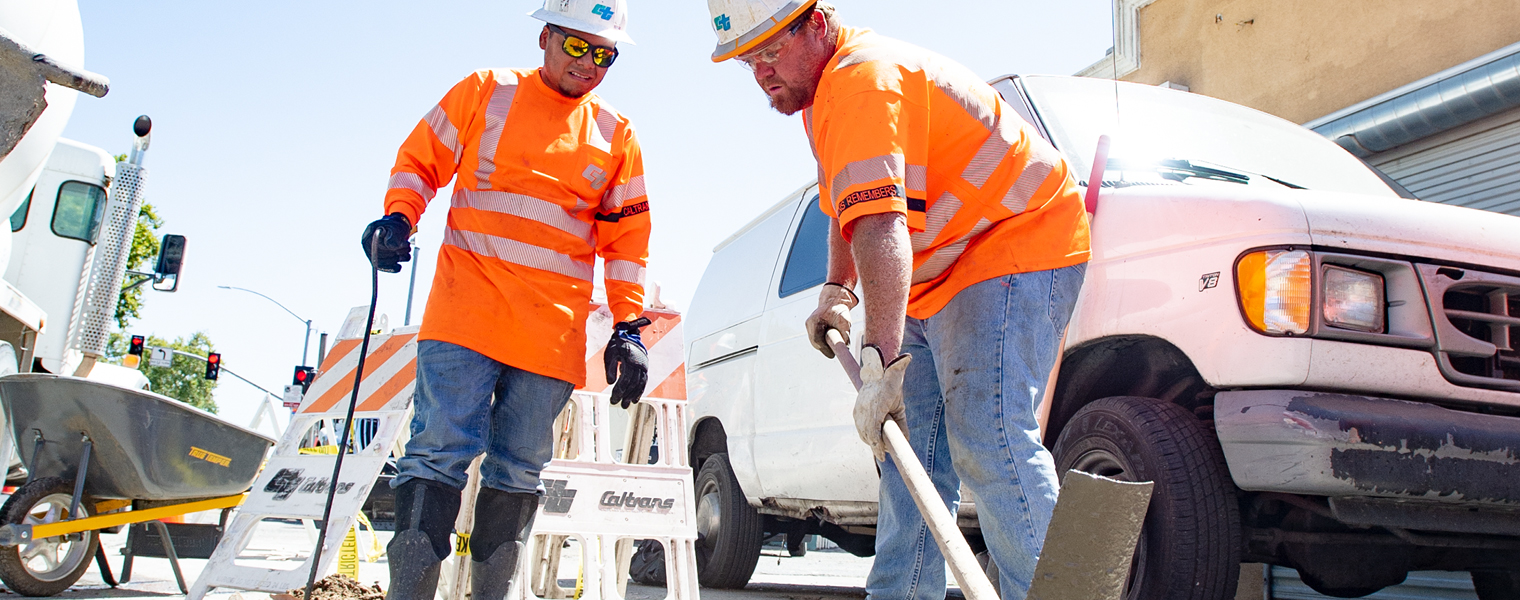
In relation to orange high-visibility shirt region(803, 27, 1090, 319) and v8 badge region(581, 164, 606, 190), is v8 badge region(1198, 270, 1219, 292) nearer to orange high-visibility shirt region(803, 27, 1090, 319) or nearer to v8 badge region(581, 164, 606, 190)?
orange high-visibility shirt region(803, 27, 1090, 319)

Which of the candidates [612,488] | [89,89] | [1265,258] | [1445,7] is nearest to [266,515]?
[612,488]

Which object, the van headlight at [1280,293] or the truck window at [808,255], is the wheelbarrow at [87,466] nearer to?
the truck window at [808,255]

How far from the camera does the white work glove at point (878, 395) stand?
2.03 m

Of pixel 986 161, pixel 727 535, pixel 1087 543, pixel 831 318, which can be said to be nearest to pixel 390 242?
pixel 831 318

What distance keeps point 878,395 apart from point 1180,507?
113cm

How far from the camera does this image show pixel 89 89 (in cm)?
148

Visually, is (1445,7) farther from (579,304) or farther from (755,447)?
(579,304)

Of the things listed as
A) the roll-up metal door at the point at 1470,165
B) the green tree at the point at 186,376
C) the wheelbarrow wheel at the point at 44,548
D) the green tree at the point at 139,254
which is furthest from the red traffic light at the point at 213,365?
the green tree at the point at 186,376

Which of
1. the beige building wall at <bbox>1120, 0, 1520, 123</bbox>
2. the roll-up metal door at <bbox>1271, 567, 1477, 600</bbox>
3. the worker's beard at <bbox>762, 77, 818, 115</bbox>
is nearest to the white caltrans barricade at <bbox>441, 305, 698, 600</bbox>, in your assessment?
the worker's beard at <bbox>762, 77, 818, 115</bbox>

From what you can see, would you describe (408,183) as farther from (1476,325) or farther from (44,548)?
(44,548)

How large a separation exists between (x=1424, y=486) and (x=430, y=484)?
2.43m

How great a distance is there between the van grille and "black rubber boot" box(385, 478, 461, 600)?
8.40 ft

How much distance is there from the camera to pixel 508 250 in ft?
10.0

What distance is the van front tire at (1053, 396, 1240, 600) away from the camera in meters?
2.72
